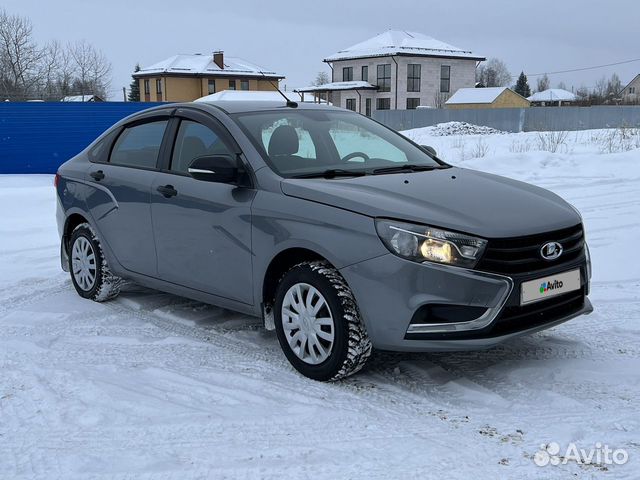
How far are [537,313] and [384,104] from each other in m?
64.1

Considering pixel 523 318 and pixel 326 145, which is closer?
pixel 523 318

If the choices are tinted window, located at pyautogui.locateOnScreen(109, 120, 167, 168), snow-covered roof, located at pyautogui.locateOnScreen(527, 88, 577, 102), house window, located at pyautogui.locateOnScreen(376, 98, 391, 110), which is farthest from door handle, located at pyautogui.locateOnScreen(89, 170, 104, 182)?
snow-covered roof, located at pyautogui.locateOnScreen(527, 88, 577, 102)

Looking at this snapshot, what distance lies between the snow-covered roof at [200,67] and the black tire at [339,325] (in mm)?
63328

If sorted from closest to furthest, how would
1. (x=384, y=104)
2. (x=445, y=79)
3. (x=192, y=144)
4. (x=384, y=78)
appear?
(x=192, y=144)
(x=384, y=78)
(x=384, y=104)
(x=445, y=79)

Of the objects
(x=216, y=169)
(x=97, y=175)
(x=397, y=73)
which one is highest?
(x=397, y=73)

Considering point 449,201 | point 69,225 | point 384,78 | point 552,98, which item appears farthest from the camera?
point 552,98

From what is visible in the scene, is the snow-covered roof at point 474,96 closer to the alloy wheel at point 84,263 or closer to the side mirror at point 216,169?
the alloy wheel at point 84,263

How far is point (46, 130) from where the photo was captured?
746 inches

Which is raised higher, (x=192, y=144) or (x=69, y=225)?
(x=192, y=144)

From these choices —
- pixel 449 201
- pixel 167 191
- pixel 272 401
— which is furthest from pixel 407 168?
pixel 272 401

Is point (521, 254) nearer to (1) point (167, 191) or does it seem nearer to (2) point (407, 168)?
(2) point (407, 168)

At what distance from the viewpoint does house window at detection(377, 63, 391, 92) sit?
65.6m

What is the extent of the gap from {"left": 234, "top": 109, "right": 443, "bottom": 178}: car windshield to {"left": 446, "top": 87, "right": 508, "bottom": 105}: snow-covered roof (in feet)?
198

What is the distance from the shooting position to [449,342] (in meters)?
3.65
